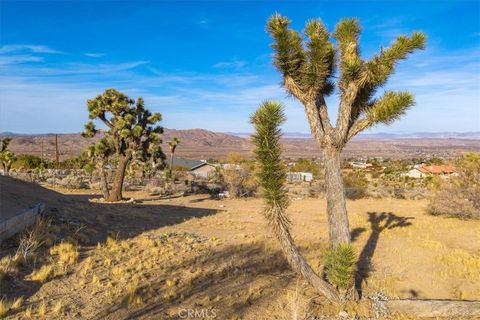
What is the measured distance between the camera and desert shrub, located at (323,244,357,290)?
6.84m

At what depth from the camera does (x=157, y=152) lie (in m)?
23.0

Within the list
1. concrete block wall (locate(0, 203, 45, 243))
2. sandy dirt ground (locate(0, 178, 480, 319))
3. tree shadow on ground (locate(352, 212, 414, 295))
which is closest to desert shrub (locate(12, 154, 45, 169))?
sandy dirt ground (locate(0, 178, 480, 319))

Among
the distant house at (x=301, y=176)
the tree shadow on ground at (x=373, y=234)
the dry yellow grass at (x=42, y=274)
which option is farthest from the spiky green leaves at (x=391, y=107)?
the distant house at (x=301, y=176)

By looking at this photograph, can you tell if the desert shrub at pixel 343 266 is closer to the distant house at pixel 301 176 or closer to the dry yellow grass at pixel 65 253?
the dry yellow grass at pixel 65 253

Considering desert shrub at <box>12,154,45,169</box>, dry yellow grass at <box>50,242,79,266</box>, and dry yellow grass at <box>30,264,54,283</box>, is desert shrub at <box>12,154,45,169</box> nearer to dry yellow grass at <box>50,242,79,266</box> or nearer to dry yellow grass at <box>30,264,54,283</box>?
dry yellow grass at <box>50,242,79,266</box>

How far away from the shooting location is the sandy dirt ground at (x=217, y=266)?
659cm

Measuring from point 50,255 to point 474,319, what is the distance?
310 inches

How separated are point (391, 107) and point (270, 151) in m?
2.34

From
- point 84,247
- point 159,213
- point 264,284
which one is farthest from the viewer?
point 159,213

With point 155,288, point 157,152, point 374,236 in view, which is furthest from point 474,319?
point 157,152

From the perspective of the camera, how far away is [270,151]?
256 inches

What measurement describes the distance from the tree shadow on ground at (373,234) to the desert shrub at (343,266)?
117cm

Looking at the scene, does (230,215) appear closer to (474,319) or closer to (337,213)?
(337,213)

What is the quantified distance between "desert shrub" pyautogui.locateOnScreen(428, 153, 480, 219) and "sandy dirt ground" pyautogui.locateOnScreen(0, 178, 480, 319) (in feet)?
1.92
